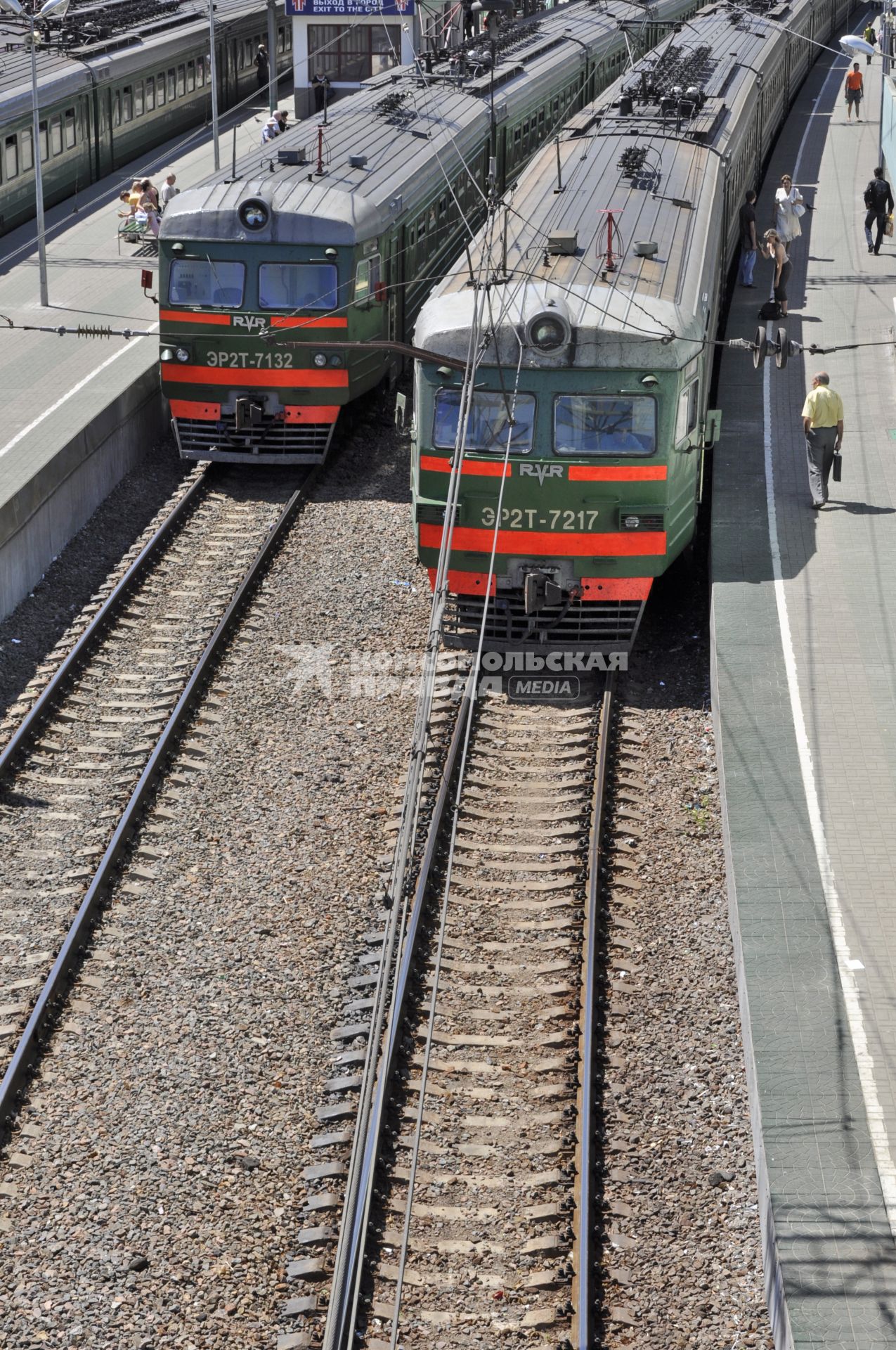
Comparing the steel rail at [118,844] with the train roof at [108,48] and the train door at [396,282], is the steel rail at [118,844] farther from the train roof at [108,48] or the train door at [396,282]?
the train roof at [108,48]

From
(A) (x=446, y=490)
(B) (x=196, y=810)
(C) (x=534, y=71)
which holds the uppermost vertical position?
(C) (x=534, y=71)

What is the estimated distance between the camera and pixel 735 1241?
849 cm

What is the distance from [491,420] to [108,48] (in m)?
20.6

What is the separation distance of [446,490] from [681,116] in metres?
8.70

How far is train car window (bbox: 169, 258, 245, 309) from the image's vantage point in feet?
60.3

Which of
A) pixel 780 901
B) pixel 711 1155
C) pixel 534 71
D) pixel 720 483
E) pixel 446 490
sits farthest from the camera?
pixel 534 71

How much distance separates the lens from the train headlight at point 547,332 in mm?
13578

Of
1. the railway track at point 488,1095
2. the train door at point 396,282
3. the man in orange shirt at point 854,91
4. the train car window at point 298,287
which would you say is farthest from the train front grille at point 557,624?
the man in orange shirt at point 854,91

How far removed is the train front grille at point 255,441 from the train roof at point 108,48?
363 inches

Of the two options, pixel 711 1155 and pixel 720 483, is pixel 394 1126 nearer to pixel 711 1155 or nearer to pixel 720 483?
pixel 711 1155

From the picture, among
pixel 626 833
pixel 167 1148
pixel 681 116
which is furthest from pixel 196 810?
pixel 681 116

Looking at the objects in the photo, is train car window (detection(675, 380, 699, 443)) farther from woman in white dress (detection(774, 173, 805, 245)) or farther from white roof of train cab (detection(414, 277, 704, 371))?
woman in white dress (detection(774, 173, 805, 245))

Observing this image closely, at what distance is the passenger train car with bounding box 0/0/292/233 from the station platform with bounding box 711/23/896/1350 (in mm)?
12064

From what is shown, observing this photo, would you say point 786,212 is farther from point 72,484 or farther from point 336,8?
point 336,8
